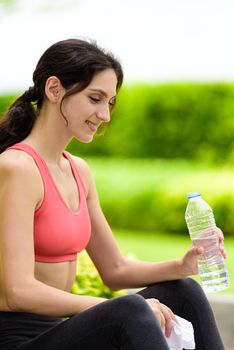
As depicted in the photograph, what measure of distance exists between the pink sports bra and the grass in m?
4.57

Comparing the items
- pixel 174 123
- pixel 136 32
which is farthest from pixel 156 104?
pixel 136 32

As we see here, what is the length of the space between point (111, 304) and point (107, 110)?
0.60m

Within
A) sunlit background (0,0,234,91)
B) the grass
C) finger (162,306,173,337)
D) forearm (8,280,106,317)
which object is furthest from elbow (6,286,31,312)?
sunlit background (0,0,234,91)

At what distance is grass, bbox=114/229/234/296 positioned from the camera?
24.0ft

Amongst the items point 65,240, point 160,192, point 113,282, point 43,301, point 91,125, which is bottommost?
point 160,192

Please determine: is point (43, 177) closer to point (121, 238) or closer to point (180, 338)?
point (180, 338)

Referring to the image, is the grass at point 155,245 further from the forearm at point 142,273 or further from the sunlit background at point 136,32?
the forearm at point 142,273

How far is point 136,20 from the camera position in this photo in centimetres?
1109

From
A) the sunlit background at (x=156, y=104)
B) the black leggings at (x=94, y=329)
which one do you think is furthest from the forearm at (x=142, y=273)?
the sunlit background at (x=156, y=104)

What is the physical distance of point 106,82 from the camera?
2.49 metres

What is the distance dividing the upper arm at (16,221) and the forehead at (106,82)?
1.05 ft

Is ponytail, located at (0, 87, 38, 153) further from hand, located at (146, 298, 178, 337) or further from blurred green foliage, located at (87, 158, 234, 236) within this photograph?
blurred green foliage, located at (87, 158, 234, 236)

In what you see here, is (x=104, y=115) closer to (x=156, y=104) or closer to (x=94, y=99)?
(x=94, y=99)

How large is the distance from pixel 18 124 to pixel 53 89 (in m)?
0.17
